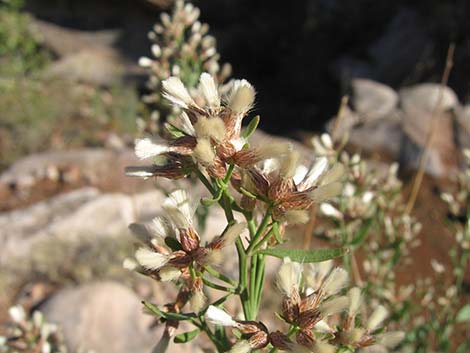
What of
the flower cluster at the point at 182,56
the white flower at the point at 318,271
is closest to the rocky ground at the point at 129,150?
the flower cluster at the point at 182,56

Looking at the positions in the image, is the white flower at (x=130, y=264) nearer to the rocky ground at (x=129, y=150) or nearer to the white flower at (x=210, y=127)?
the white flower at (x=210, y=127)

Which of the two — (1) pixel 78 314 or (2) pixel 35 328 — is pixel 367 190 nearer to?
(2) pixel 35 328

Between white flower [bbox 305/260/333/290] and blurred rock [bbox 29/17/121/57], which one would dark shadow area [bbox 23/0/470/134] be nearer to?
blurred rock [bbox 29/17/121/57]

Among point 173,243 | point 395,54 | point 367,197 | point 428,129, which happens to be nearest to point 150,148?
point 173,243

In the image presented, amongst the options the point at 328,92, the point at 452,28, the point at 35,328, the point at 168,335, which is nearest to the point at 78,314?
the point at 35,328

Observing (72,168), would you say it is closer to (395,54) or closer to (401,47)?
(395,54)

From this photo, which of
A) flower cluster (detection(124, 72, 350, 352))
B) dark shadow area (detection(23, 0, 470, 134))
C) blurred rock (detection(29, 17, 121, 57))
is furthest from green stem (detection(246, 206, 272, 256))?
blurred rock (detection(29, 17, 121, 57))

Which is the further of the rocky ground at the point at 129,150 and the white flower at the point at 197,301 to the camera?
the rocky ground at the point at 129,150
